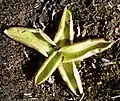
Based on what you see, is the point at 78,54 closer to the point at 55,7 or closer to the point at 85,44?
the point at 85,44

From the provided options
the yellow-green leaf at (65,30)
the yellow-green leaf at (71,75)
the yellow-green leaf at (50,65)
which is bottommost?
the yellow-green leaf at (71,75)

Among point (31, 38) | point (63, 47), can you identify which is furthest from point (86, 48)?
point (31, 38)

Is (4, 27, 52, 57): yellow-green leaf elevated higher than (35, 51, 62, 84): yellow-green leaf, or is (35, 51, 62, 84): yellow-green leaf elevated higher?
(4, 27, 52, 57): yellow-green leaf

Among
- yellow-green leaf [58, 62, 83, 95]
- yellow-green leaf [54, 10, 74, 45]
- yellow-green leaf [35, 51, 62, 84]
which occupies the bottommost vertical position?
yellow-green leaf [58, 62, 83, 95]

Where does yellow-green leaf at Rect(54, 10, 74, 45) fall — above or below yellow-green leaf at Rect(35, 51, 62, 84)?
above

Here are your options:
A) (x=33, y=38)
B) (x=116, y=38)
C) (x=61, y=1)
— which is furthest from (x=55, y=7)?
(x=116, y=38)
